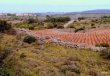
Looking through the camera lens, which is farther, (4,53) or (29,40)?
(29,40)

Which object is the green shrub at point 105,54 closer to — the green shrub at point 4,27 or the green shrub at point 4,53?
the green shrub at point 4,53

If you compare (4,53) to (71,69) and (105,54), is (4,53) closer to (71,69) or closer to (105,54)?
(71,69)

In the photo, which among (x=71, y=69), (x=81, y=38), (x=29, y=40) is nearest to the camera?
(x=71, y=69)

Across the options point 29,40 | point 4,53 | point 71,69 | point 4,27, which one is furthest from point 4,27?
point 71,69

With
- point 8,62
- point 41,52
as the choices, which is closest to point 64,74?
point 8,62

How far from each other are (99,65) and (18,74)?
759 centimetres

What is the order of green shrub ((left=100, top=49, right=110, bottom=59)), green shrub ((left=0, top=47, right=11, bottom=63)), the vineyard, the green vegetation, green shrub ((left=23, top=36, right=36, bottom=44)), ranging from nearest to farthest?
green shrub ((left=0, top=47, right=11, bottom=63)), green shrub ((left=100, top=49, right=110, bottom=59)), green shrub ((left=23, top=36, right=36, bottom=44)), the vineyard, the green vegetation

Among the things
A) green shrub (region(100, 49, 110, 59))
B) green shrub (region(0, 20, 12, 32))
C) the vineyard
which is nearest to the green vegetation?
green shrub (region(0, 20, 12, 32))

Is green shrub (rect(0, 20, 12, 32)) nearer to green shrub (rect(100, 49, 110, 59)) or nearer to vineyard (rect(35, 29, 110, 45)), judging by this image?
vineyard (rect(35, 29, 110, 45))

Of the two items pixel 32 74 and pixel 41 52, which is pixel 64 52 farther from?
pixel 32 74

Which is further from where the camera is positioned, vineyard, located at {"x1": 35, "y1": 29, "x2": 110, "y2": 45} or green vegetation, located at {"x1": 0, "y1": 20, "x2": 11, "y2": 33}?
green vegetation, located at {"x1": 0, "y1": 20, "x2": 11, "y2": 33}

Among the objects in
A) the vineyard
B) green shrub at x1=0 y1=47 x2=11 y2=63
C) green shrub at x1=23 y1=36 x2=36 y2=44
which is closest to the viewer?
green shrub at x1=0 y1=47 x2=11 y2=63

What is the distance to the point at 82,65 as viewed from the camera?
2005 cm

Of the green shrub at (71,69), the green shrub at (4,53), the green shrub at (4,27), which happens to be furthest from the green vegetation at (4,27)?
the green shrub at (71,69)
